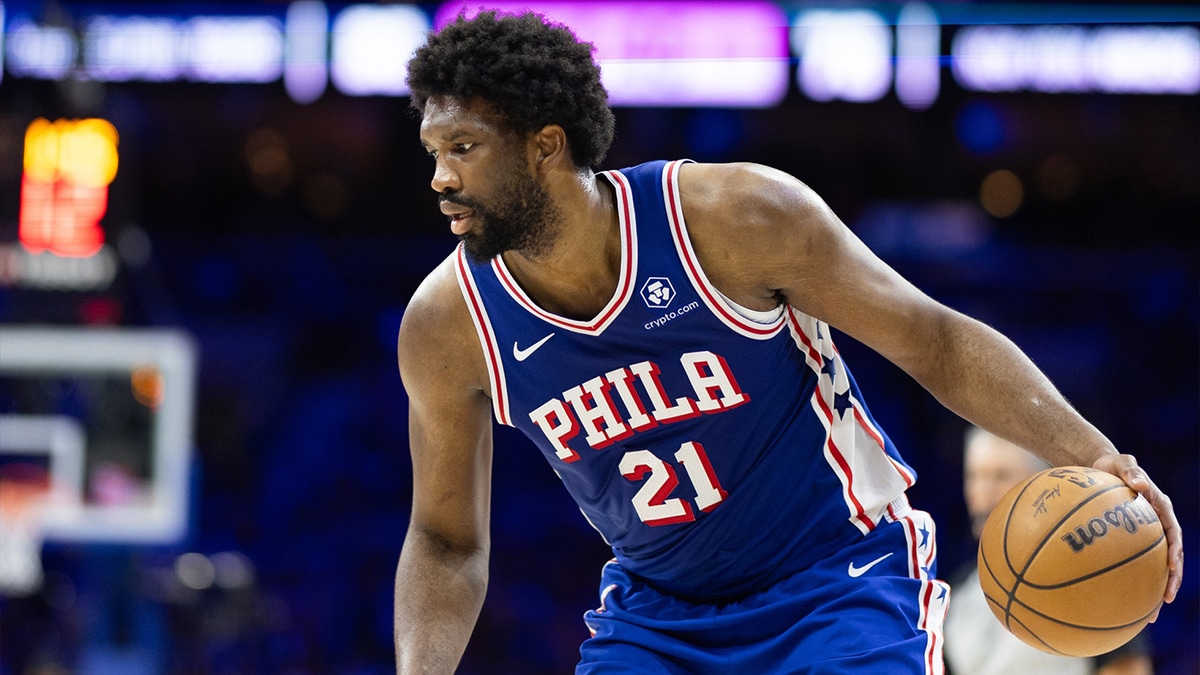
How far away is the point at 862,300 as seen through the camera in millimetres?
2438

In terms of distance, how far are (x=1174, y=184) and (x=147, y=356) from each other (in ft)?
30.1

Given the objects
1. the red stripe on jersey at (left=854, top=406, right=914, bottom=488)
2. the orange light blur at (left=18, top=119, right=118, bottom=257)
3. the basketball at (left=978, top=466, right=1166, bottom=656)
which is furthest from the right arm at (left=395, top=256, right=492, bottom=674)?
the orange light blur at (left=18, top=119, right=118, bottom=257)

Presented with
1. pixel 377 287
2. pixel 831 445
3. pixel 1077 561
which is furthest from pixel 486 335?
pixel 377 287

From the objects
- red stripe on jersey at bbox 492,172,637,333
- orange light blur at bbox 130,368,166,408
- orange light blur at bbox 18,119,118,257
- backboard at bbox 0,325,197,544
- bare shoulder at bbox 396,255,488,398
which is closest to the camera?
red stripe on jersey at bbox 492,172,637,333

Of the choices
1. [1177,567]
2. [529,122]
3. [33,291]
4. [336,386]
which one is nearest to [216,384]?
[336,386]

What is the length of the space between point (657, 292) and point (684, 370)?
0.53 feet

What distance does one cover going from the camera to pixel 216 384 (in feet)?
34.5

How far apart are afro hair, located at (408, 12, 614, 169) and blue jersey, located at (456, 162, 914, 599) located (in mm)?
132

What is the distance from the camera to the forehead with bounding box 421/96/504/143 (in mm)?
2424

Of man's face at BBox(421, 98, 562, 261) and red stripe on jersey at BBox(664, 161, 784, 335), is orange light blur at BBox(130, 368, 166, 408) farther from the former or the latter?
red stripe on jersey at BBox(664, 161, 784, 335)

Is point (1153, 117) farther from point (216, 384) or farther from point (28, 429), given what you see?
point (28, 429)

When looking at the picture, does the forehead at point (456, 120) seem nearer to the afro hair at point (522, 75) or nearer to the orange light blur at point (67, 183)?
the afro hair at point (522, 75)

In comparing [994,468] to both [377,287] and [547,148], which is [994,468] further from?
[377,287]

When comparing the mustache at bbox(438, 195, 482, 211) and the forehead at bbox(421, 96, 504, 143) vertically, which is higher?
the forehead at bbox(421, 96, 504, 143)
